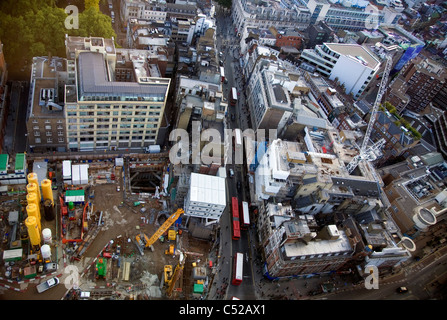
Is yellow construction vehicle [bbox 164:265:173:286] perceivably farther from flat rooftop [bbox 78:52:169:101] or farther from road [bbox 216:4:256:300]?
flat rooftop [bbox 78:52:169:101]

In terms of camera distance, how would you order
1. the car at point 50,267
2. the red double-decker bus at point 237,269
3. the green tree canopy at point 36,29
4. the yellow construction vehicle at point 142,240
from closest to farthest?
1. the car at point 50,267
2. the red double-decker bus at point 237,269
3. the yellow construction vehicle at point 142,240
4. the green tree canopy at point 36,29

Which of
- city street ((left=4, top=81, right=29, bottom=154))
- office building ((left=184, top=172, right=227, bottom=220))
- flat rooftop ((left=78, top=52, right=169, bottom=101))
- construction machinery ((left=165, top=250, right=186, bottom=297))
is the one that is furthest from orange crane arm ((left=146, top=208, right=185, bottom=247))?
city street ((left=4, top=81, right=29, bottom=154))

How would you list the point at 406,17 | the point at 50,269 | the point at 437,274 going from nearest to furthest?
the point at 50,269, the point at 437,274, the point at 406,17

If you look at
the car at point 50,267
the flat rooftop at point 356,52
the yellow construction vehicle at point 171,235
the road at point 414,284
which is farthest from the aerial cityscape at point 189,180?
the flat rooftop at point 356,52

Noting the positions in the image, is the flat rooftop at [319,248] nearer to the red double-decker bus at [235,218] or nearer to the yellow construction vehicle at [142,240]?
the red double-decker bus at [235,218]

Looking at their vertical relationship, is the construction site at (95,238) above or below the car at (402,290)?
below

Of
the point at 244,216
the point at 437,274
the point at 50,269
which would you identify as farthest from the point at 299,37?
the point at 50,269

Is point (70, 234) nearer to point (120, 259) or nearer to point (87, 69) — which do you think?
point (120, 259)
